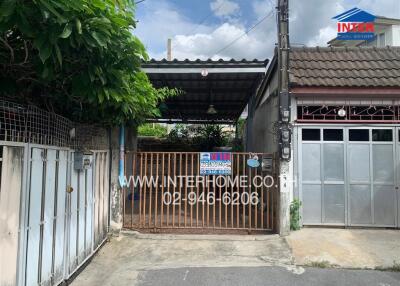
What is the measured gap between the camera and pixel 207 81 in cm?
985

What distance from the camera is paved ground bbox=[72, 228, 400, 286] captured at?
506 cm

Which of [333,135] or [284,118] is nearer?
[284,118]

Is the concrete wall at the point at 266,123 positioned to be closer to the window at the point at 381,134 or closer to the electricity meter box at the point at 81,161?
the window at the point at 381,134

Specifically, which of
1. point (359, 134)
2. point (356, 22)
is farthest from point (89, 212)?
point (356, 22)

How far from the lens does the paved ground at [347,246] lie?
18.7ft

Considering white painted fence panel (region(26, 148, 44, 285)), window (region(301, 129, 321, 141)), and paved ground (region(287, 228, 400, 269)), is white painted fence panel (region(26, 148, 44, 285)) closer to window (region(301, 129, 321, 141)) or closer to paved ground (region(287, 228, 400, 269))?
paved ground (region(287, 228, 400, 269))

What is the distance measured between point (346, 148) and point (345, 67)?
1.89m

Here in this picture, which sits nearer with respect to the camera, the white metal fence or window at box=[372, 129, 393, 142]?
the white metal fence

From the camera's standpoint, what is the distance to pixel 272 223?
7328 mm

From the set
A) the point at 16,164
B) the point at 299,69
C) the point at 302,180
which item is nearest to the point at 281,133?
the point at 302,180

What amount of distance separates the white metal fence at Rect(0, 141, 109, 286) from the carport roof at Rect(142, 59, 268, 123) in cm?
328

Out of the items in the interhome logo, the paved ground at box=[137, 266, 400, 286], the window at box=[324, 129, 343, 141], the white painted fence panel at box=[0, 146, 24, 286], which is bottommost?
the paved ground at box=[137, 266, 400, 286]

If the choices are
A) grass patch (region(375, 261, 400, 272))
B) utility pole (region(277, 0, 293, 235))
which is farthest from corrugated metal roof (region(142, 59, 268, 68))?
grass patch (region(375, 261, 400, 272))

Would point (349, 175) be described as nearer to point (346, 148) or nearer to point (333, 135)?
point (346, 148)
